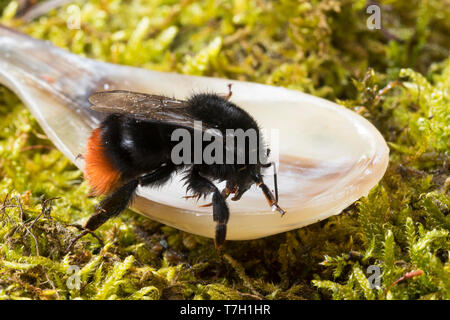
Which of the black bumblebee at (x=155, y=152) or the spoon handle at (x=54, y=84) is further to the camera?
the spoon handle at (x=54, y=84)

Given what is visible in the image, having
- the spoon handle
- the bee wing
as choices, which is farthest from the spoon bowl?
the bee wing

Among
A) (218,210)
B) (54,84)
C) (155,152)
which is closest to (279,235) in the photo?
(218,210)

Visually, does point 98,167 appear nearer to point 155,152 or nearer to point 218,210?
point 155,152

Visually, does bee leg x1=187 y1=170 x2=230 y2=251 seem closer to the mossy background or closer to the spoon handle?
the mossy background

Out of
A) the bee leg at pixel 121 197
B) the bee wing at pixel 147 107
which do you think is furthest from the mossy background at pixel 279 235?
the bee wing at pixel 147 107

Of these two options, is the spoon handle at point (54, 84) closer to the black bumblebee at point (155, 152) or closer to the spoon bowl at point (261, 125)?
the spoon bowl at point (261, 125)

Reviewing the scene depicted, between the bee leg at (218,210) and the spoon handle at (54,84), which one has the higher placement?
the spoon handle at (54,84)

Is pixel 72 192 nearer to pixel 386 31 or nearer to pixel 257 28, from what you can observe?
pixel 257 28

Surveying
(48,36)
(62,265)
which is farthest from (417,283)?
(48,36)
